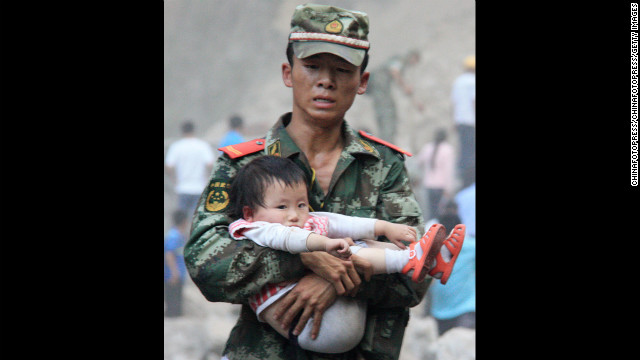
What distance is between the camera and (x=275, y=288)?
2873 mm

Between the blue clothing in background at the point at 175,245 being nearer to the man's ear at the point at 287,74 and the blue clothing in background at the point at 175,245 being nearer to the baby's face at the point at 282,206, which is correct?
the man's ear at the point at 287,74

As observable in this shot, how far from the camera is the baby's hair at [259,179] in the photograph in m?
2.87

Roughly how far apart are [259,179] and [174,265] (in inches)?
192

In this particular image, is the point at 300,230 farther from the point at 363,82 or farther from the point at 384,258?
the point at 363,82

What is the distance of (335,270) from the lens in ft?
9.13

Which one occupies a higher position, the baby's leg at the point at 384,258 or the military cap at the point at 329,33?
the military cap at the point at 329,33

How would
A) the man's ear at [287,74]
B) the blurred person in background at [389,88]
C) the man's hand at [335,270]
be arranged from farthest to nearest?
the blurred person in background at [389,88] → the man's ear at [287,74] → the man's hand at [335,270]

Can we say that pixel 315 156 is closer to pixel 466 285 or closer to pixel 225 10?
pixel 466 285

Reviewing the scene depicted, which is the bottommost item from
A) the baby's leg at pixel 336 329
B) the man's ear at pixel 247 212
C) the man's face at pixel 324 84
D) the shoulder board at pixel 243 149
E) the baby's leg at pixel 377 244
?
the baby's leg at pixel 336 329

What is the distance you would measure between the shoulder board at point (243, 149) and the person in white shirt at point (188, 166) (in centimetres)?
479

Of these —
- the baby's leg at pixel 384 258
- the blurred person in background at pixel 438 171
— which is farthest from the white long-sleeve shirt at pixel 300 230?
the blurred person in background at pixel 438 171

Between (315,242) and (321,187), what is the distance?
510 mm
